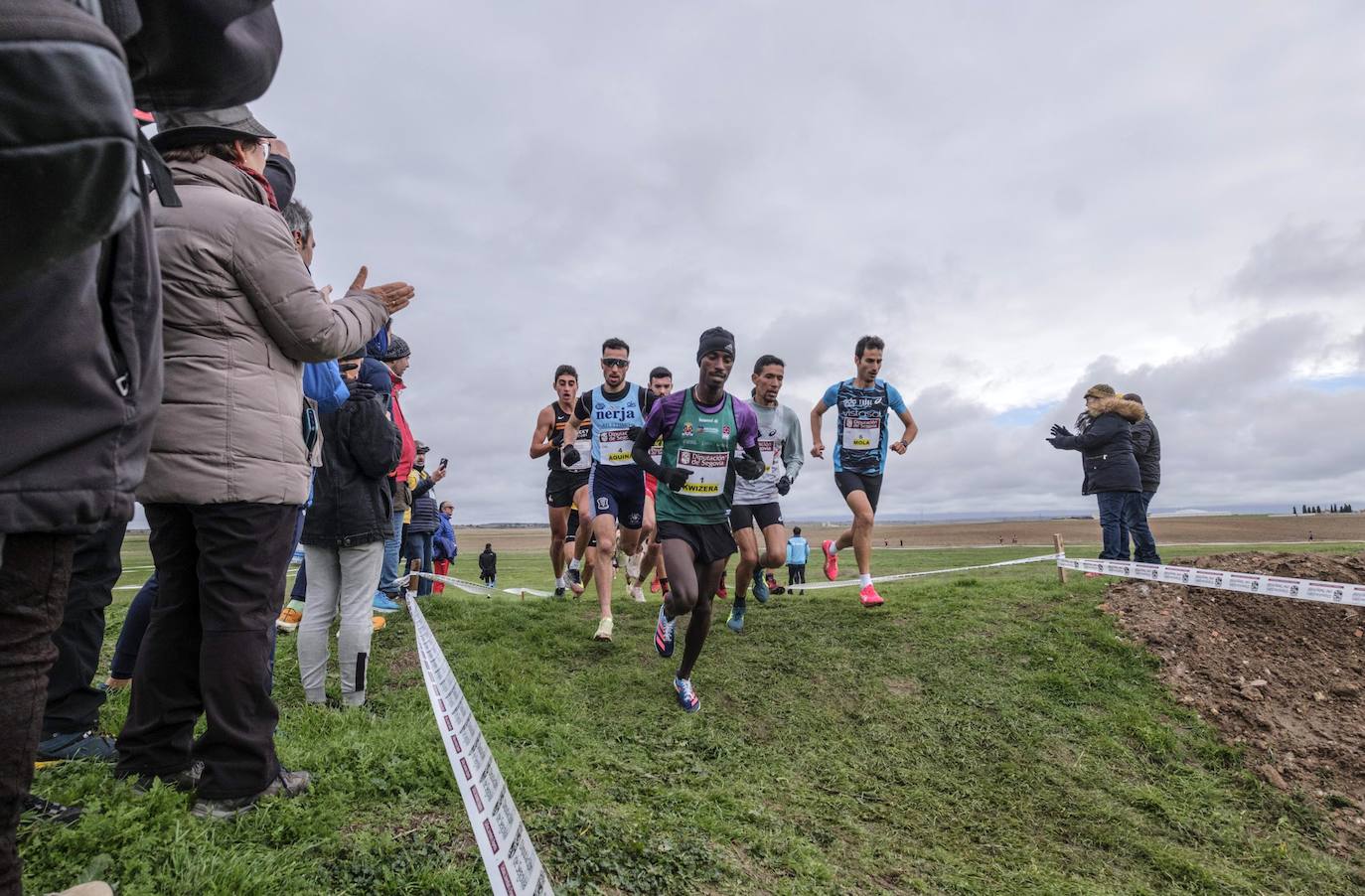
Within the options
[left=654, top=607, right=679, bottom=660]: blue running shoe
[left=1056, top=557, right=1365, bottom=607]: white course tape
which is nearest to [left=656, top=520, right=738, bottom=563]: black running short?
[left=654, top=607, right=679, bottom=660]: blue running shoe

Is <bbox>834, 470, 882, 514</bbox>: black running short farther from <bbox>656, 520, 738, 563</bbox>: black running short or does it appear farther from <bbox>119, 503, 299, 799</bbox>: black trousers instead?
<bbox>119, 503, 299, 799</bbox>: black trousers

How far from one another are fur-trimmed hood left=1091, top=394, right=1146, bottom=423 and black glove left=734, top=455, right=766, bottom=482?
6662 mm

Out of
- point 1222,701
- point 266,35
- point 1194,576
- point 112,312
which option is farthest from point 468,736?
point 1194,576

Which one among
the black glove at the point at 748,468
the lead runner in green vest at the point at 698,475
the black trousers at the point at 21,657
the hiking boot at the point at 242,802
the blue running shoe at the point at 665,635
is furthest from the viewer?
the blue running shoe at the point at 665,635

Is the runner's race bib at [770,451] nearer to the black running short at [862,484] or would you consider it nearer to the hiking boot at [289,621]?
the black running short at [862,484]

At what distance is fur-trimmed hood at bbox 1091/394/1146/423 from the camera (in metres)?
10.0

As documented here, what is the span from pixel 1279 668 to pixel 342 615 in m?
8.51

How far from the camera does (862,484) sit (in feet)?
29.8

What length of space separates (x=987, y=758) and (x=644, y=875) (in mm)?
3517

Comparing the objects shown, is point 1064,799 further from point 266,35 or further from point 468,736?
point 266,35

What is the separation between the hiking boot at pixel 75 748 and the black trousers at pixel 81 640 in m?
0.08

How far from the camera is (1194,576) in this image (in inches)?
323

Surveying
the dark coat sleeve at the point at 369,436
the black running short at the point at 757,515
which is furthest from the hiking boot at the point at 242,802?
the black running short at the point at 757,515

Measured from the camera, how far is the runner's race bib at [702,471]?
6234 millimetres
